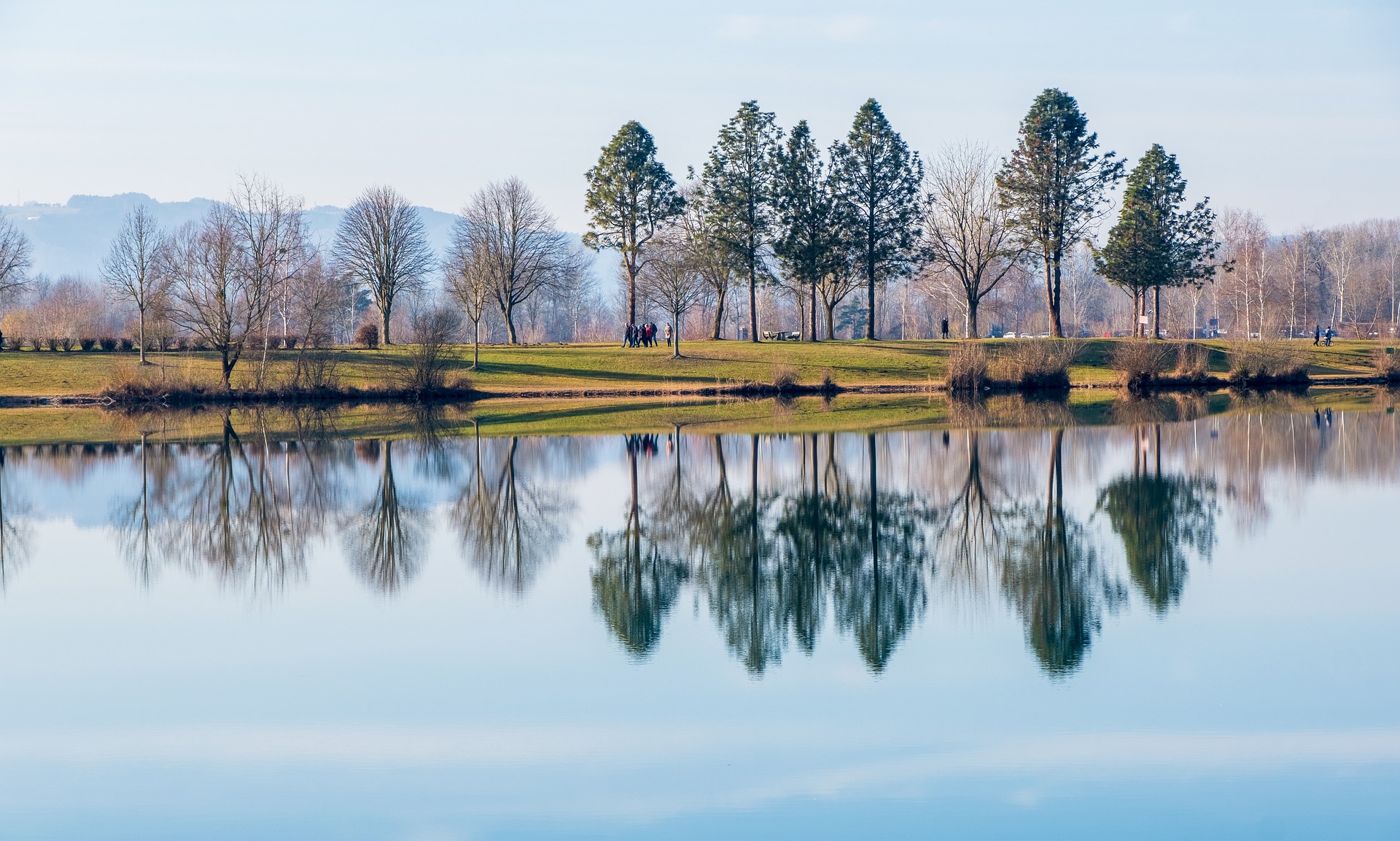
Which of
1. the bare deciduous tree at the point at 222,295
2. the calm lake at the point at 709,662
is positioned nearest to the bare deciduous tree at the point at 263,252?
the bare deciduous tree at the point at 222,295

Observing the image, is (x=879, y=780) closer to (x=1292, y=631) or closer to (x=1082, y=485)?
(x=1292, y=631)

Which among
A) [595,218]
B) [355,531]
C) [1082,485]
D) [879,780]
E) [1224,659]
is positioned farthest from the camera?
[595,218]

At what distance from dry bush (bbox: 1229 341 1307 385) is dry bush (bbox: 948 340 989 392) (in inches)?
448

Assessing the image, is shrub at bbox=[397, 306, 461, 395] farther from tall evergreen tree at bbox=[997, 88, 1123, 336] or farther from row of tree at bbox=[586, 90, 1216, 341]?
tall evergreen tree at bbox=[997, 88, 1123, 336]

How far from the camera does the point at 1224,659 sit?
472 inches

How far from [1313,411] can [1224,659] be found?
32.2 meters

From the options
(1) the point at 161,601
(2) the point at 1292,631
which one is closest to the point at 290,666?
(1) the point at 161,601

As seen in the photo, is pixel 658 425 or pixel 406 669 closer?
pixel 406 669

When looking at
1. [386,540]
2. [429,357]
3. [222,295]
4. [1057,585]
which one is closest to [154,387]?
[222,295]

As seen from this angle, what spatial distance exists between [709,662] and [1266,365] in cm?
4928

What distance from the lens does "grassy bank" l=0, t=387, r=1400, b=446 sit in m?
36.9

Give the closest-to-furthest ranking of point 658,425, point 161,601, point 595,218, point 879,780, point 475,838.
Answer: point 475,838, point 879,780, point 161,601, point 658,425, point 595,218

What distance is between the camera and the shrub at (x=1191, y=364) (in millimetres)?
54000

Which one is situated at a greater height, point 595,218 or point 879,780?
point 595,218
